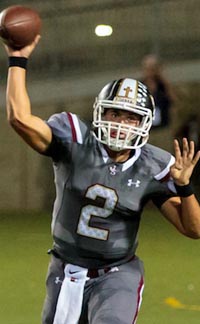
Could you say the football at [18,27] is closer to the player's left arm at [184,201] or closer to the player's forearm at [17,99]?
the player's forearm at [17,99]

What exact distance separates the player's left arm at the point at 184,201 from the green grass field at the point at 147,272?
157cm

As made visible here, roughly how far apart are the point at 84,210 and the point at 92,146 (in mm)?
277

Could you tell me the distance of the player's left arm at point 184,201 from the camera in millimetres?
3689

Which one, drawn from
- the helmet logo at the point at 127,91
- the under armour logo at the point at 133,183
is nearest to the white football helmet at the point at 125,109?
the helmet logo at the point at 127,91

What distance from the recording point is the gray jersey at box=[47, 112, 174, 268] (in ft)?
12.6

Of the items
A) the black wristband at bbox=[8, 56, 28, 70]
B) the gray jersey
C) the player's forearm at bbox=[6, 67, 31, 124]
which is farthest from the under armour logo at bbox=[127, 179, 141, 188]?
the black wristband at bbox=[8, 56, 28, 70]

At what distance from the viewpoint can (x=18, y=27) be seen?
376 centimetres

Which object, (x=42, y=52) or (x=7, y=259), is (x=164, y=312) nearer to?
(x=7, y=259)

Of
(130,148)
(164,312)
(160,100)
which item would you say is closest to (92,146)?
(130,148)

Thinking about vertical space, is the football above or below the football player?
above

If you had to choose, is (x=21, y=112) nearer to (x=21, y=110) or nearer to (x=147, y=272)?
(x=21, y=110)

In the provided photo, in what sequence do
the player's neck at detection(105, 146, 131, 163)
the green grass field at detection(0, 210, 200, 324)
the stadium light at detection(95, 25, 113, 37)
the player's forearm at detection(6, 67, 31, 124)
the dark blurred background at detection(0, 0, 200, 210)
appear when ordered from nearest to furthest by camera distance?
the player's forearm at detection(6, 67, 31, 124) → the player's neck at detection(105, 146, 131, 163) → the green grass field at detection(0, 210, 200, 324) → the dark blurred background at detection(0, 0, 200, 210) → the stadium light at detection(95, 25, 113, 37)

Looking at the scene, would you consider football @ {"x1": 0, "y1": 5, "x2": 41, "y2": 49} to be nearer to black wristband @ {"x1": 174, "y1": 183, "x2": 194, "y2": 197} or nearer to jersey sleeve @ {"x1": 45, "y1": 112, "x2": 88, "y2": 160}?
jersey sleeve @ {"x1": 45, "y1": 112, "x2": 88, "y2": 160}

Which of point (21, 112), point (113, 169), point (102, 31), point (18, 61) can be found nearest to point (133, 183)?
point (113, 169)
